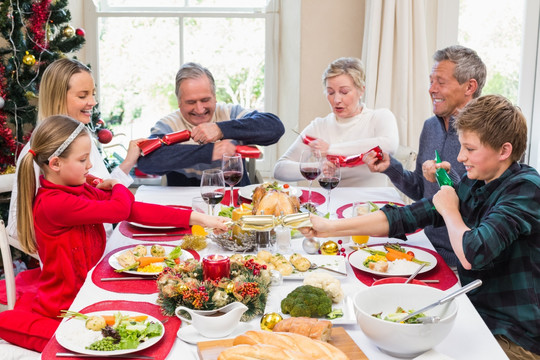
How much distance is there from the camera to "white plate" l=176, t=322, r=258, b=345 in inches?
52.7

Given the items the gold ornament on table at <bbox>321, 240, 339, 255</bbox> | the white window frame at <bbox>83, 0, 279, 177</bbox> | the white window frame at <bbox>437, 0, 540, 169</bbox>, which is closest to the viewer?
the gold ornament on table at <bbox>321, 240, 339, 255</bbox>

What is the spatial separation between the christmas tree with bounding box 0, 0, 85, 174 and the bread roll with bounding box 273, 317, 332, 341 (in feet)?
8.99

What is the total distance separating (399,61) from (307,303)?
113 inches

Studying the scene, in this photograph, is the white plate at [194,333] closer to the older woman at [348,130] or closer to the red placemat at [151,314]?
the red placemat at [151,314]

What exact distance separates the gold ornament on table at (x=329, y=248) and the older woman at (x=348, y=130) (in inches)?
41.3

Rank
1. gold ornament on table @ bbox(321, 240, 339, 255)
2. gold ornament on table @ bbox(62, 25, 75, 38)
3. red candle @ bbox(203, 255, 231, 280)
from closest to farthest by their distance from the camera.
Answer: red candle @ bbox(203, 255, 231, 280) < gold ornament on table @ bbox(321, 240, 339, 255) < gold ornament on table @ bbox(62, 25, 75, 38)

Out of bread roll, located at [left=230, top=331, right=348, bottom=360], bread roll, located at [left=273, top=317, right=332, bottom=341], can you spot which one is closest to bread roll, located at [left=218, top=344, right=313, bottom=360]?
bread roll, located at [left=230, top=331, right=348, bottom=360]

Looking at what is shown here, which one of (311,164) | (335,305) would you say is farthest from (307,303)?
(311,164)

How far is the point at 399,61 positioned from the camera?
3.98 meters

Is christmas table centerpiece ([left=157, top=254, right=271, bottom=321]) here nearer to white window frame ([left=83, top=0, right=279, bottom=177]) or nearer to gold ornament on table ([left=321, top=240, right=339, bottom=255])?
gold ornament on table ([left=321, top=240, right=339, bottom=255])

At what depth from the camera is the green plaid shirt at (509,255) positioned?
1.56 m

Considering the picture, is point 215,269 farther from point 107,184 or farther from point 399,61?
point 399,61

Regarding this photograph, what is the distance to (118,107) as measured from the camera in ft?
15.1

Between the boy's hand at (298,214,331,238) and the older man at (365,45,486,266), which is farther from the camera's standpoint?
the older man at (365,45,486,266)
